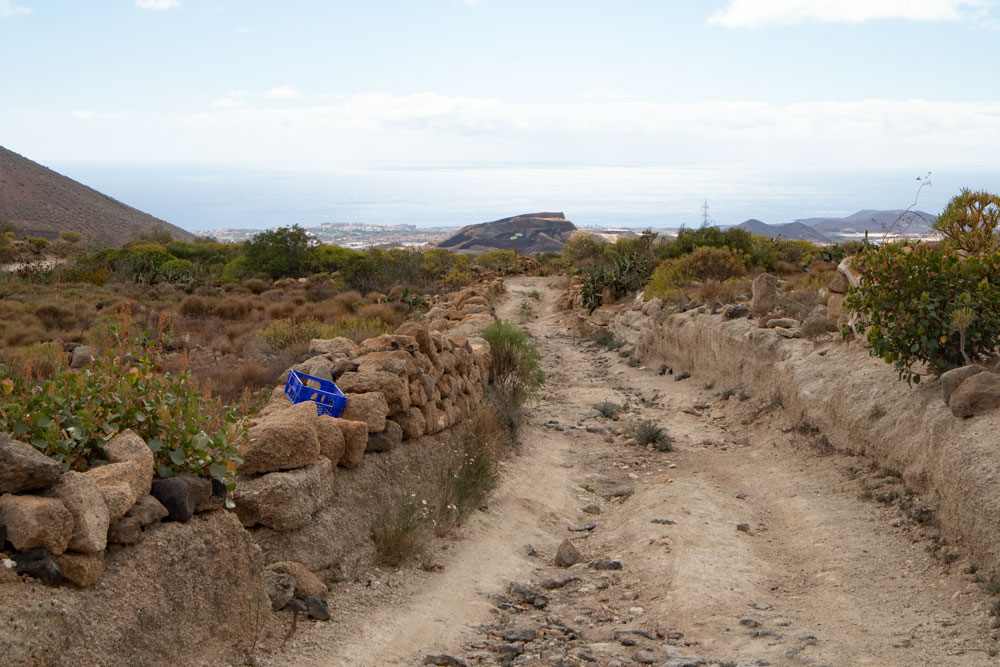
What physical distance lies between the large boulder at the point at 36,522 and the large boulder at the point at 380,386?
3.27m

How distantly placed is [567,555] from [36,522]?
409 cm

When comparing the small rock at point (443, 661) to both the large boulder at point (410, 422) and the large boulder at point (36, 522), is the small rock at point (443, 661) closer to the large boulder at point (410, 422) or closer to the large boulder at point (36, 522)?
the large boulder at point (36, 522)

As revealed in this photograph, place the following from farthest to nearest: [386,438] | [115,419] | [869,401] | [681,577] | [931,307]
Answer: [869,401] < [931,307] < [386,438] < [681,577] < [115,419]

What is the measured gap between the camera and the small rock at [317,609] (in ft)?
14.6

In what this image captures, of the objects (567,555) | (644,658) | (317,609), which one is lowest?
(567,555)

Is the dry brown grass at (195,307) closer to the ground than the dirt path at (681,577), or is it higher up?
higher up

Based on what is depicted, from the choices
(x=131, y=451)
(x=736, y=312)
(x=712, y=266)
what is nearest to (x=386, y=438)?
(x=131, y=451)

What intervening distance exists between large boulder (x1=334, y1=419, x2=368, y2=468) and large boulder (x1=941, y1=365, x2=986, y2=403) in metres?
4.89

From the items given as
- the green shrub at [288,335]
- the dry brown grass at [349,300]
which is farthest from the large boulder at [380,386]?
the dry brown grass at [349,300]

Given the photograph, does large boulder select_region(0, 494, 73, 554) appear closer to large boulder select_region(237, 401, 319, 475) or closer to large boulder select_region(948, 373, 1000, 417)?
large boulder select_region(237, 401, 319, 475)

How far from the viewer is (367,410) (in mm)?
6027

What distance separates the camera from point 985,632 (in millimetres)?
4473

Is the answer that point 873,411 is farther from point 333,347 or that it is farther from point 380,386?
point 333,347

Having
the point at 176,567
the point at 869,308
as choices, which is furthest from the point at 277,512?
the point at 869,308
